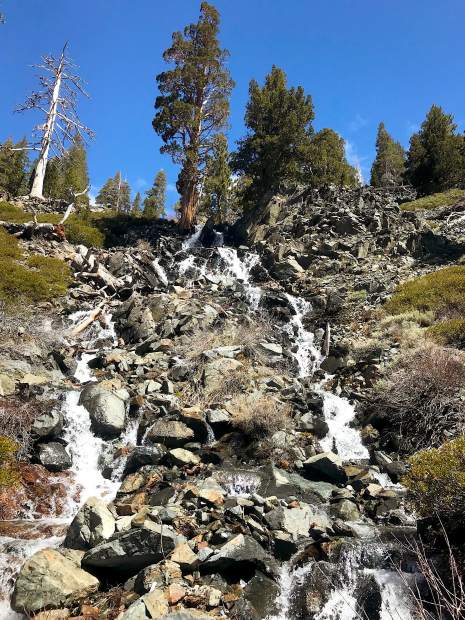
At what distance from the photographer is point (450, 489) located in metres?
5.98

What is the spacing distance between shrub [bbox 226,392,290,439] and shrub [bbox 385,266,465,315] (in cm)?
854

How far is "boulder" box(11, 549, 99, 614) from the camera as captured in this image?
18.6 feet

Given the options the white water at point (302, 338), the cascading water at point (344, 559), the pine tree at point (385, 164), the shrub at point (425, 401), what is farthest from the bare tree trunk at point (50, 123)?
the pine tree at point (385, 164)

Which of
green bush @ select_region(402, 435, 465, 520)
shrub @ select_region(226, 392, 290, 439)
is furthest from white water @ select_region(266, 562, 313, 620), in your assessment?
shrub @ select_region(226, 392, 290, 439)

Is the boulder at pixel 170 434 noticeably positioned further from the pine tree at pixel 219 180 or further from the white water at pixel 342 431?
the pine tree at pixel 219 180

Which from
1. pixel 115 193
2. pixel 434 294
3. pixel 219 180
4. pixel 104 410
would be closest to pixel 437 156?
pixel 219 180

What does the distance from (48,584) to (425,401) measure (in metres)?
9.04

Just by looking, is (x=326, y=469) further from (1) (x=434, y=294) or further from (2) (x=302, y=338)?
(1) (x=434, y=294)

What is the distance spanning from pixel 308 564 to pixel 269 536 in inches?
29.8

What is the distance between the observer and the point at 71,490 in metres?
9.02

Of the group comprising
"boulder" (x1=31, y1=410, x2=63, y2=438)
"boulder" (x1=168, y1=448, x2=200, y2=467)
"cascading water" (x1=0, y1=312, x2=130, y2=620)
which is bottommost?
"cascading water" (x1=0, y1=312, x2=130, y2=620)

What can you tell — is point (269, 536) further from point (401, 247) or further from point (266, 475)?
point (401, 247)

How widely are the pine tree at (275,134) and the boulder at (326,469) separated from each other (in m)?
26.3

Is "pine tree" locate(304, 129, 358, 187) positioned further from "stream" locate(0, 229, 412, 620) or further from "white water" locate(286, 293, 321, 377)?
"stream" locate(0, 229, 412, 620)
